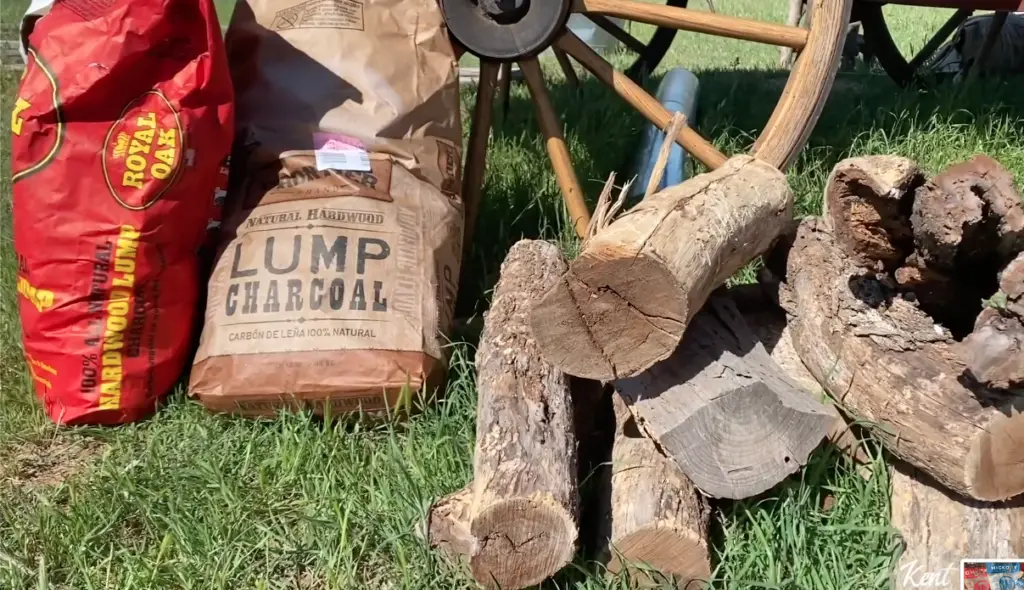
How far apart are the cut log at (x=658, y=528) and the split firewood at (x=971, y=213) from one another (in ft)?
1.84

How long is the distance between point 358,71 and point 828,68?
1104 mm

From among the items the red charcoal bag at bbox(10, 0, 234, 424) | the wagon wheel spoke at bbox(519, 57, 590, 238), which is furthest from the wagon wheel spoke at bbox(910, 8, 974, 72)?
the red charcoal bag at bbox(10, 0, 234, 424)

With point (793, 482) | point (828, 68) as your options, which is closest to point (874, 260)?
point (793, 482)

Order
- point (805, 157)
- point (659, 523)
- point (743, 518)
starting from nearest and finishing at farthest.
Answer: point (659, 523) → point (743, 518) → point (805, 157)

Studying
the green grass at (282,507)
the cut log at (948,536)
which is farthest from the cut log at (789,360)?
the cut log at (948,536)

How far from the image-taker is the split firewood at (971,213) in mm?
1231

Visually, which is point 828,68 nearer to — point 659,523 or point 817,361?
point 817,361

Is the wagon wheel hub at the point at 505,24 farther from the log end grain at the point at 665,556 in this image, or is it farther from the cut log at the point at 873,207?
the log end grain at the point at 665,556

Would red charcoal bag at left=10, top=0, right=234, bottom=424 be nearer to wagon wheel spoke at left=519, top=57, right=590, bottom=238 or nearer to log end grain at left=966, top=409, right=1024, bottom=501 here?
wagon wheel spoke at left=519, top=57, right=590, bottom=238

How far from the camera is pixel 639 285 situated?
1.31m

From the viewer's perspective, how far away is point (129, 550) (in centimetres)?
154

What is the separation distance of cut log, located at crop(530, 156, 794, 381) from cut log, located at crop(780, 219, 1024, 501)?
0.70 ft

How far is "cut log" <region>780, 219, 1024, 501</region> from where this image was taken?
4.19 feet

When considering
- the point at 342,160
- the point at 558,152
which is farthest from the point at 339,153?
the point at 558,152
